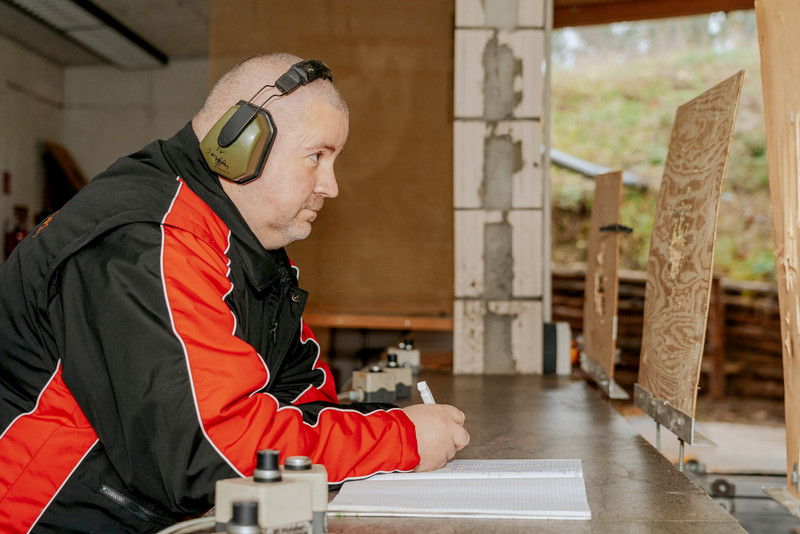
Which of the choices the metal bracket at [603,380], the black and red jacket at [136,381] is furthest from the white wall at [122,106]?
the black and red jacket at [136,381]

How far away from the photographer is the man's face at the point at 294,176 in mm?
1404

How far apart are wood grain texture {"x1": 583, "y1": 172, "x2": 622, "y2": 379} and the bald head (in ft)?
4.21

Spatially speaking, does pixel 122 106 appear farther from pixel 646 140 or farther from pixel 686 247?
pixel 646 140

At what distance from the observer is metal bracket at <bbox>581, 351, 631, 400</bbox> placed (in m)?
2.33

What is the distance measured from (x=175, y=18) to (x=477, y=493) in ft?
19.8

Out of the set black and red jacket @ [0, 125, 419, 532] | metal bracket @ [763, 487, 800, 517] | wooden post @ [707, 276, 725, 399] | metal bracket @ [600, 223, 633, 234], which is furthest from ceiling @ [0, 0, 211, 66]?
wooden post @ [707, 276, 725, 399]

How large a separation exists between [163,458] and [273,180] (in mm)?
575

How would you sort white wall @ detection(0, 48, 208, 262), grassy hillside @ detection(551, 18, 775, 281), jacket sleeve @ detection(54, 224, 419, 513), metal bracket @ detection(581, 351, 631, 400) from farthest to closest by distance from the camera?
grassy hillside @ detection(551, 18, 775, 281) → white wall @ detection(0, 48, 208, 262) → metal bracket @ detection(581, 351, 631, 400) → jacket sleeve @ detection(54, 224, 419, 513)

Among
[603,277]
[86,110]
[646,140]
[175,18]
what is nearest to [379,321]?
[603,277]

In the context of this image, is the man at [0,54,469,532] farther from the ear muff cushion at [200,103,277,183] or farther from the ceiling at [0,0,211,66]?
the ceiling at [0,0,211,66]

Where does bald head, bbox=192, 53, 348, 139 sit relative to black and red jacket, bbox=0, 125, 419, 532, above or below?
above

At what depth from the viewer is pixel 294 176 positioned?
1.43m

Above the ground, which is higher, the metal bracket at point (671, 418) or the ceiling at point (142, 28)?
the ceiling at point (142, 28)

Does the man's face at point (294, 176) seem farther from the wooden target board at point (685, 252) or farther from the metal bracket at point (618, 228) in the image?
the metal bracket at point (618, 228)
